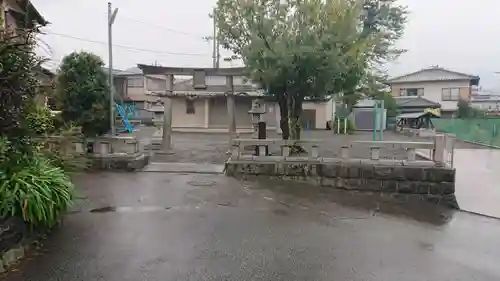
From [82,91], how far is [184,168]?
3.33 meters

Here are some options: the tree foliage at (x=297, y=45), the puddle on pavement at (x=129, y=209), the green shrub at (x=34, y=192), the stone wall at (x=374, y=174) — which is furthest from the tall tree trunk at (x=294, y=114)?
the green shrub at (x=34, y=192)

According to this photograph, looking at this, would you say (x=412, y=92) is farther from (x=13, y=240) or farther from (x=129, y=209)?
(x=13, y=240)

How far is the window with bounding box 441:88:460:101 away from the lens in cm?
3647

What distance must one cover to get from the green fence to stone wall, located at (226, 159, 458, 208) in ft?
32.7

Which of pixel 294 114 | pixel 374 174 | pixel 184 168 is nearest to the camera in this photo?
pixel 374 174

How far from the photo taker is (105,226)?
5684 mm

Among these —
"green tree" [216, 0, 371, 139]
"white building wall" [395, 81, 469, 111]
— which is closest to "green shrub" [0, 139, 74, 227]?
"green tree" [216, 0, 371, 139]

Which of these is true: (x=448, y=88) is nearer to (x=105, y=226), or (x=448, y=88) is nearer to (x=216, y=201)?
(x=216, y=201)

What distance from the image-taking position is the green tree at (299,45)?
9.84 m

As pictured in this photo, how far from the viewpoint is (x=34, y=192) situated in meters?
4.55

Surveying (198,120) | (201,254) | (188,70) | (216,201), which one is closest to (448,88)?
(198,120)

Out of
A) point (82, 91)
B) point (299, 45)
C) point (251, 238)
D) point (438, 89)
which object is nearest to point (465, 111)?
point (438, 89)

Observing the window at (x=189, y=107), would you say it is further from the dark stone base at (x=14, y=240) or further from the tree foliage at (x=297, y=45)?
the dark stone base at (x=14, y=240)

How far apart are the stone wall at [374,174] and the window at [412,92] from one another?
31.8m
